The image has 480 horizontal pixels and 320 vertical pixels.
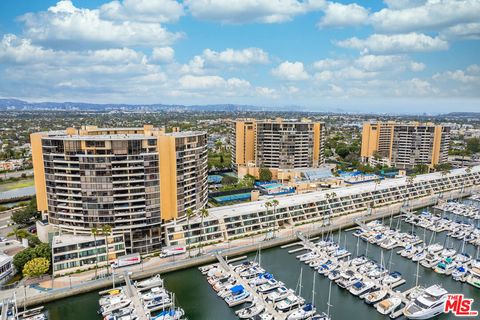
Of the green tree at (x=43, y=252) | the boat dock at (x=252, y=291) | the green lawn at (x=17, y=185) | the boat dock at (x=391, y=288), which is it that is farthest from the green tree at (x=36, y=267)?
the green lawn at (x=17, y=185)

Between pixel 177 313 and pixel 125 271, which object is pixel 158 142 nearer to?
pixel 125 271

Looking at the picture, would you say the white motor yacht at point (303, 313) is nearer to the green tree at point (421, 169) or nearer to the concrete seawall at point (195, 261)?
the concrete seawall at point (195, 261)

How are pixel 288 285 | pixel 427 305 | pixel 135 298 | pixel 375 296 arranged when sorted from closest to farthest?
1. pixel 427 305
2. pixel 135 298
3. pixel 375 296
4. pixel 288 285

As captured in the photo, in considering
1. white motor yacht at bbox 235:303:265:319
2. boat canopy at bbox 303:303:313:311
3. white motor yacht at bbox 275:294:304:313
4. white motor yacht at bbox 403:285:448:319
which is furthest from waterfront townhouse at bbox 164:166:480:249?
white motor yacht at bbox 403:285:448:319

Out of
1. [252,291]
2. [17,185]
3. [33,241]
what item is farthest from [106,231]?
[17,185]

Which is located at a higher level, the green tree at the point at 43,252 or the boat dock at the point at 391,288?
the green tree at the point at 43,252

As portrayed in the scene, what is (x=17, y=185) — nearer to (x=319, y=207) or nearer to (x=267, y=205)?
(x=267, y=205)

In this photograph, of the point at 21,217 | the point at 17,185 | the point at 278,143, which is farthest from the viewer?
the point at 278,143
